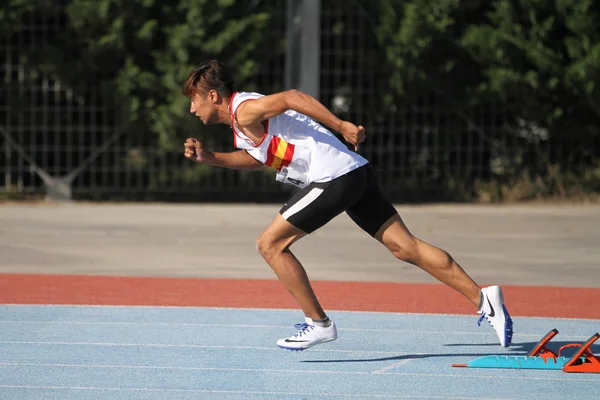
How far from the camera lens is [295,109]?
23.3 ft

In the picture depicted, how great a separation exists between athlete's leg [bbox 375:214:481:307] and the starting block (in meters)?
0.35

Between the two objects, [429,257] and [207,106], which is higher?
[207,106]

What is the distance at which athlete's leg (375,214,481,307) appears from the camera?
24.8 feet

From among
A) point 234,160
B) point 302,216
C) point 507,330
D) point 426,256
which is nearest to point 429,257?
point 426,256

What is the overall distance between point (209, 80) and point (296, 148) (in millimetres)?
659

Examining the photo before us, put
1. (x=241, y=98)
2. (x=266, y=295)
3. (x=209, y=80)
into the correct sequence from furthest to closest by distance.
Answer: (x=266, y=295) → (x=209, y=80) → (x=241, y=98)

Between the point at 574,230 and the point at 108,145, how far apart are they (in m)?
6.48

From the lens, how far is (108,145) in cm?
1769

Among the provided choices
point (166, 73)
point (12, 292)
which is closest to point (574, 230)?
point (166, 73)

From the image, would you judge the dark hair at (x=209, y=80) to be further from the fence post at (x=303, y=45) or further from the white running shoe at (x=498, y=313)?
the fence post at (x=303, y=45)

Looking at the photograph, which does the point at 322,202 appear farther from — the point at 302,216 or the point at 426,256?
the point at 426,256

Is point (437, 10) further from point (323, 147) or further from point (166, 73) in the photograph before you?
point (323, 147)

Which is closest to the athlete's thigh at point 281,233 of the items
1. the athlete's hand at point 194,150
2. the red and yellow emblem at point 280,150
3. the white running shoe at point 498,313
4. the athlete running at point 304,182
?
the athlete running at point 304,182

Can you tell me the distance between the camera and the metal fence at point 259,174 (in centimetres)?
1762
